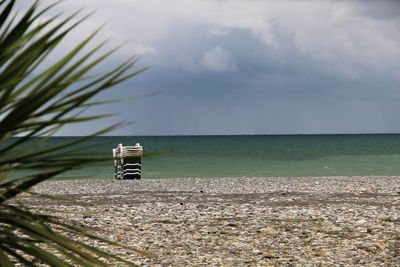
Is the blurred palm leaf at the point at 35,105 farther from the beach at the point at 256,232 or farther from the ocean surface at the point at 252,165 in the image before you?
the beach at the point at 256,232

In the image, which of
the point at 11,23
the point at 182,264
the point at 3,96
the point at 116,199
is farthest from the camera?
the point at 116,199

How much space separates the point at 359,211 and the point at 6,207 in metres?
10.4

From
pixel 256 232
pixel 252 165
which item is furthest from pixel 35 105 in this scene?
pixel 252 165

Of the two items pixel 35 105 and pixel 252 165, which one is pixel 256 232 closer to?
pixel 35 105

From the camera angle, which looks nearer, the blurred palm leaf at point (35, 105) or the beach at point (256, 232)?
the blurred palm leaf at point (35, 105)

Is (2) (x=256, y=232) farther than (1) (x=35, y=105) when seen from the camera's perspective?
Yes

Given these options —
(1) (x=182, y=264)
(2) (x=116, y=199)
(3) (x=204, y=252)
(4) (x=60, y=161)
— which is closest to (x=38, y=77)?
(4) (x=60, y=161)

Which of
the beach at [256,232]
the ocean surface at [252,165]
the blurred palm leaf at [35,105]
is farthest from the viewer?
the ocean surface at [252,165]

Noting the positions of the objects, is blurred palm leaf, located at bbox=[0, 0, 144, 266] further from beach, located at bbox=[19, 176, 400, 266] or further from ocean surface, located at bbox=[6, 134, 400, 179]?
beach, located at bbox=[19, 176, 400, 266]

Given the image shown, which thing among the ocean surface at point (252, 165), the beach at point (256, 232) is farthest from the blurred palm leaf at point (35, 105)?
the beach at point (256, 232)

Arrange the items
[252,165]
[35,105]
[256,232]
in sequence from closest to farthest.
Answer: [35,105] < [256,232] < [252,165]

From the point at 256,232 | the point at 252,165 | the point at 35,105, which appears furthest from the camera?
the point at 252,165

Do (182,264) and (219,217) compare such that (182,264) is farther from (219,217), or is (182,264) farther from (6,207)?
(6,207)

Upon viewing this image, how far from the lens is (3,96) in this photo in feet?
7.36
